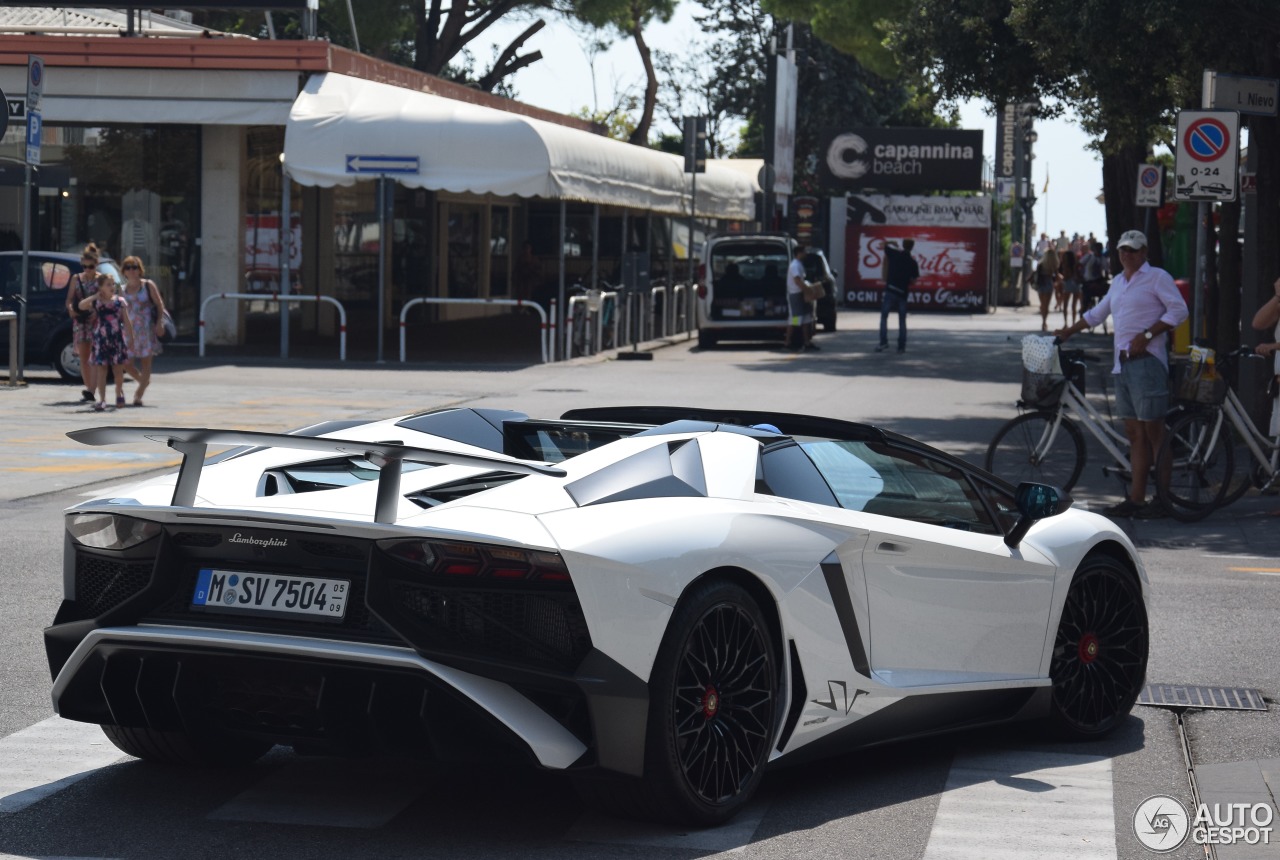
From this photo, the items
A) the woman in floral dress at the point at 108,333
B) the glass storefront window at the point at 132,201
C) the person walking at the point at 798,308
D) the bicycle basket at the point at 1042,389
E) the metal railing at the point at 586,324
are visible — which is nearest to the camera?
the bicycle basket at the point at 1042,389

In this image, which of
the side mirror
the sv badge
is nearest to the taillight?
the sv badge

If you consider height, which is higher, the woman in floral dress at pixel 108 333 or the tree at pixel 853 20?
the tree at pixel 853 20

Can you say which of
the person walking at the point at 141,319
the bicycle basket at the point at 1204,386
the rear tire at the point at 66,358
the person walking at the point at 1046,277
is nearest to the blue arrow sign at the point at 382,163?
the rear tire at the point at 66,358

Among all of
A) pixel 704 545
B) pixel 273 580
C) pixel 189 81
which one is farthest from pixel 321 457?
pixel 189 81

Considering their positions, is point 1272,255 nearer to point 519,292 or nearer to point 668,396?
point 668,396

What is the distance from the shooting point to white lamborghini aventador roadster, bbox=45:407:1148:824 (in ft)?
15.7

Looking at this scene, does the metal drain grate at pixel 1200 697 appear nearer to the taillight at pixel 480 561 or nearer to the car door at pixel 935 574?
the car door at pixel 935 574

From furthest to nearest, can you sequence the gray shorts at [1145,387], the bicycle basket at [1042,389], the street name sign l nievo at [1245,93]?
the street name sign l nievo at [1245,93] → the bicycle basket at [1042,389] → the gray shorts at [1145,387]

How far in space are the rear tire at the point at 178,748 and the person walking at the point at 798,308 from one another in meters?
26.0

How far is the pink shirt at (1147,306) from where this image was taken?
12680 millimetres

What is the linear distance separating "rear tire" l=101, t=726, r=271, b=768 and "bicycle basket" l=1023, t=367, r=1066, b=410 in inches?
334

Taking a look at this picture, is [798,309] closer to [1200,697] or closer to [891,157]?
[1200,697]

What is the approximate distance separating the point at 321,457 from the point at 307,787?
0.98 metres

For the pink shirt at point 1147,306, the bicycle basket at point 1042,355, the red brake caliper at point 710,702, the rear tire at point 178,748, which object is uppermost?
the pink shirt at point 1147,306
